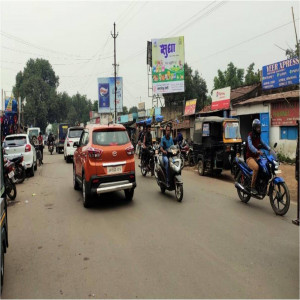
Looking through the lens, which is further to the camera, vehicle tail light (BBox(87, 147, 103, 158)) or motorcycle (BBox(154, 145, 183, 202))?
motorcycle (BBox(154, 145, 183, 202))

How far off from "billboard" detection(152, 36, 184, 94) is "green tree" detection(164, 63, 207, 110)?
2067 centimetres

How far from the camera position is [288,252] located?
4.05 metres

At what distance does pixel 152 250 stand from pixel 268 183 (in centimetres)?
340

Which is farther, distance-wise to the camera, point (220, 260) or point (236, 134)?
point (236, 134)

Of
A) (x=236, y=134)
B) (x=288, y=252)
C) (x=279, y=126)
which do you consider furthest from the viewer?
(x=279, y=126)

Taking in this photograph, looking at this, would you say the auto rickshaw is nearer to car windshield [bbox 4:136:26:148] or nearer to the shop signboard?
car windshield [bbox 4:136:26:148]

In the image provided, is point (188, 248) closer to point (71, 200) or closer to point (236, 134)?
point (71, 200)

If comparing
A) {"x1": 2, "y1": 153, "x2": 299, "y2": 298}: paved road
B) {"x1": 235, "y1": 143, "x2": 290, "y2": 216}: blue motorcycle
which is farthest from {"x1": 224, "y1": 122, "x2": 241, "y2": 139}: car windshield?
{"x1": 2, "y1": 153, "x2": 299, "y2": 298}: paved road

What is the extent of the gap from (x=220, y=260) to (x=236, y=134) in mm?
8103

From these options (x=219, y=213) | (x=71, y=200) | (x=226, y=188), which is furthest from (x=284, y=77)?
(x=71, y=200)

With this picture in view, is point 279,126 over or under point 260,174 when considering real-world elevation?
over

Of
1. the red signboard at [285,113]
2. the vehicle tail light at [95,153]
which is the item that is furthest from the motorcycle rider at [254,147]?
the red signboard at [285,113]

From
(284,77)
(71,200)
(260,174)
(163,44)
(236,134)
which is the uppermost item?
(163,44)

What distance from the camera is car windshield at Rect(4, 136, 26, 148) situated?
37.9 ft
